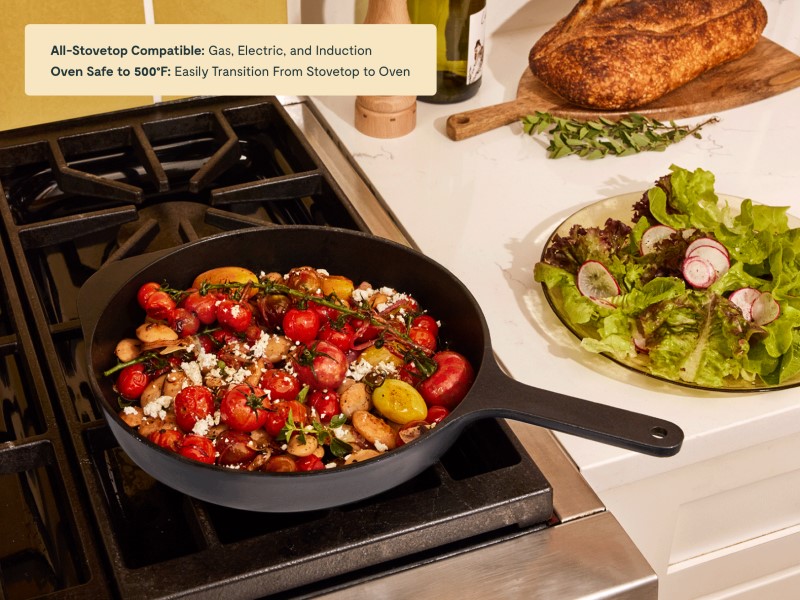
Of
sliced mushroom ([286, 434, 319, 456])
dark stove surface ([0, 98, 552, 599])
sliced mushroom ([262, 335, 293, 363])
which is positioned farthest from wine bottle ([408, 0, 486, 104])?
sliced mushroom ([286, 434, 319, 456])

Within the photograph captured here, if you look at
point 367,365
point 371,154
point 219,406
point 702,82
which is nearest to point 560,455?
point 367,365

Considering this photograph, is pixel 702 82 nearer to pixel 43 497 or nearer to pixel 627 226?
pixel 627 226

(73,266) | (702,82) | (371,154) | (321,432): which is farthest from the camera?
(702,82)

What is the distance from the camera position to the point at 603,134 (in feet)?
4.25

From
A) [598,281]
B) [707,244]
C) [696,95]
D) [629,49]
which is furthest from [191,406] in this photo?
[696,95]

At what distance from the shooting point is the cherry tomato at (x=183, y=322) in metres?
0.82

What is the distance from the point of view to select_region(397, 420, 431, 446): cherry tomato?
72 cm

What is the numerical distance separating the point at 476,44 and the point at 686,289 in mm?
541

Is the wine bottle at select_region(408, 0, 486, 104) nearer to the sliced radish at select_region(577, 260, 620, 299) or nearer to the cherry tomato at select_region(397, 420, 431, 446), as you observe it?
the sliced radish at select_region(577, 260, 620, 299)

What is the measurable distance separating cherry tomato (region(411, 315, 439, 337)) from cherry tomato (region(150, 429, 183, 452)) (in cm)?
25

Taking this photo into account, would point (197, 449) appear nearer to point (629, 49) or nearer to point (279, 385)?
point (279, 385)

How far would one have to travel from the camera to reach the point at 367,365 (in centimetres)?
80

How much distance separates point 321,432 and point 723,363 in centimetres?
44

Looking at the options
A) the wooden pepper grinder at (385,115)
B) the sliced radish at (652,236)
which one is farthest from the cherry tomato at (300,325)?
the wooden pepper grinder at (385,115)
